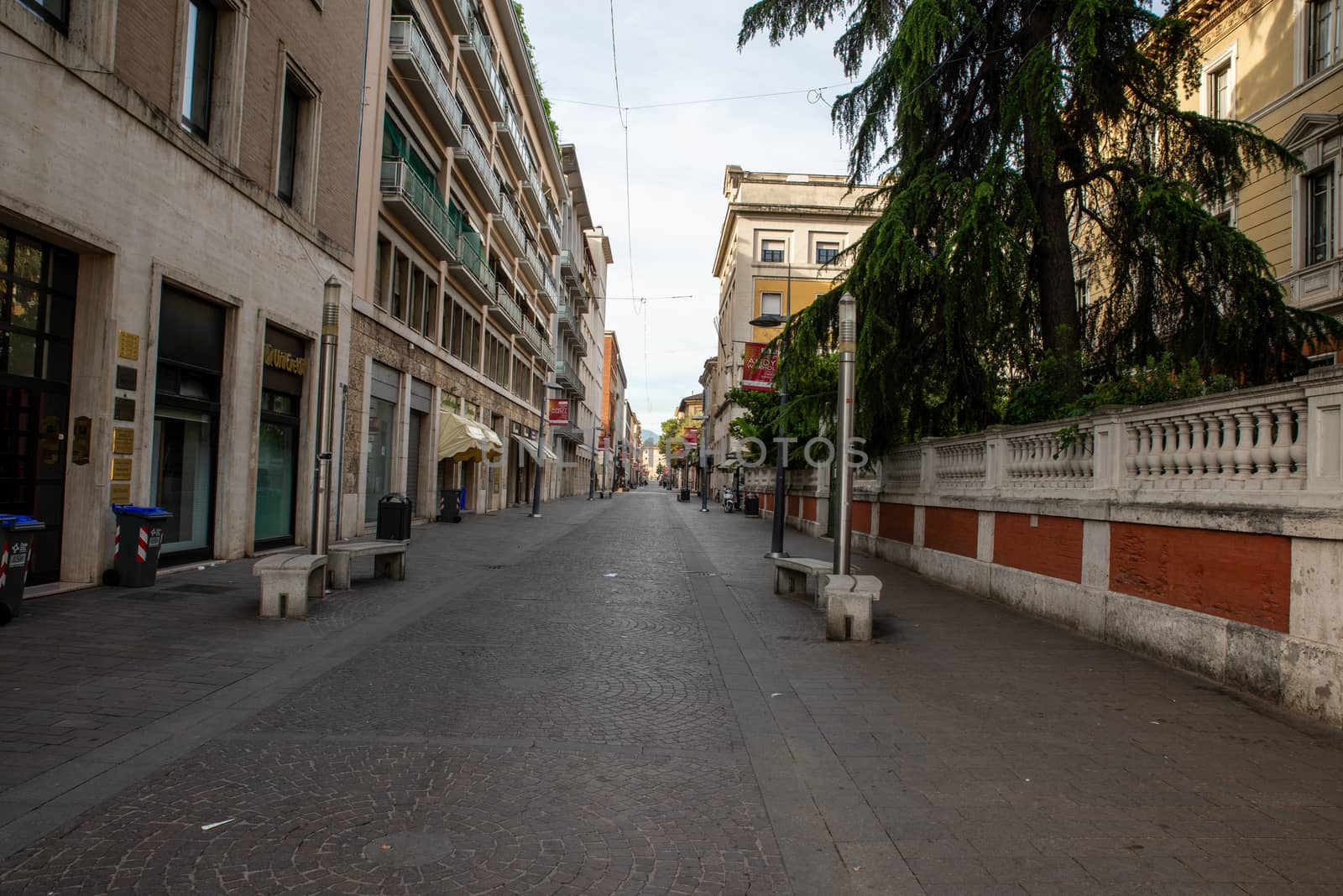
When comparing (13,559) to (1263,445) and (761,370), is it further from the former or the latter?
(761,370)

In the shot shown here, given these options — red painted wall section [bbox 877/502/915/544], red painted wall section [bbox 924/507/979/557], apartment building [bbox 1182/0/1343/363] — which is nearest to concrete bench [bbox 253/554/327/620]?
red painted wall section [bbox 924/507/979/557]

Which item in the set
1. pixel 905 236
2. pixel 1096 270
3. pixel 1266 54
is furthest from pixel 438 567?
pixel 1266 54

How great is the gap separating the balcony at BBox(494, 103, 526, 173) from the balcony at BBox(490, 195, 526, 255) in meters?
1.73

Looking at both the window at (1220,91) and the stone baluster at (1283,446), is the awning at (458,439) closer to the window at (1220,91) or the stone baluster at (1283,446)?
the window at (1220,91)

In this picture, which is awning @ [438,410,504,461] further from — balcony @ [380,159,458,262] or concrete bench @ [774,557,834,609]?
concrete bench @ [774,557,834,609]

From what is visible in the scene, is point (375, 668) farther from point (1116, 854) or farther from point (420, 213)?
point (420, 213)

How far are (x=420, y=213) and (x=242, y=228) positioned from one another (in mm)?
9099

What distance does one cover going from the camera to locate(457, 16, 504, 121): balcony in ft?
86.6

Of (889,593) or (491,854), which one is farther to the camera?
(889,593)

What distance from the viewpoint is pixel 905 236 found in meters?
12.1

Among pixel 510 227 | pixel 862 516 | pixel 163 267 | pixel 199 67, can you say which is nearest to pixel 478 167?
pixel 510 227

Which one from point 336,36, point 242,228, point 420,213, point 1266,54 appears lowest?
point 242,228

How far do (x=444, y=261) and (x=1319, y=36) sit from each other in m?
21.6

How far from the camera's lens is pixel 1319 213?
62.6ft
